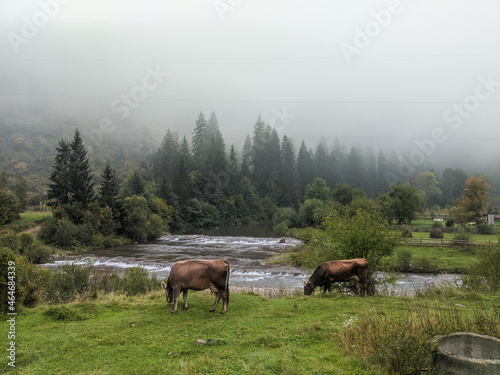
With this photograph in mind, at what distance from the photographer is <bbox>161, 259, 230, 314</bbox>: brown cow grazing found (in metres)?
9.79

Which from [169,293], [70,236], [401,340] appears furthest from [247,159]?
[401,340]

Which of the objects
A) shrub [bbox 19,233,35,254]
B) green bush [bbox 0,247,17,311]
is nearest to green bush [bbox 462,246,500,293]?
green bush [bbox 0,247,17,311]

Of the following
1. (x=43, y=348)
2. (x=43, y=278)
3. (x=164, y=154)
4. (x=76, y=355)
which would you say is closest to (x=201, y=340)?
(x=76, y=355)

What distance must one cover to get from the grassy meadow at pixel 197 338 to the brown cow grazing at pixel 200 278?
667 mm

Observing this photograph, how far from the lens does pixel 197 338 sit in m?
7.81

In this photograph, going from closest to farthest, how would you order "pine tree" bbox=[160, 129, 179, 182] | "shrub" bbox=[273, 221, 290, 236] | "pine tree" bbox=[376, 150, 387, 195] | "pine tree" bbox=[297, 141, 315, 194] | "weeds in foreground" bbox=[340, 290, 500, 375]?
"weeds in foreground" bbox=[340, 290, 500, 375], "shrub" bbox=[273, 221, 290, 236], "pine tree" bbox=[160, 129, 179, 182], "pine tree" bbox=[297, 141, 315, 194], "pine tree" bbox=[376, 150, 387, 195]

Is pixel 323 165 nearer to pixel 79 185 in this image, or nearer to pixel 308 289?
pixel 79 185

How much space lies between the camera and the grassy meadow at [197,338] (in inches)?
248

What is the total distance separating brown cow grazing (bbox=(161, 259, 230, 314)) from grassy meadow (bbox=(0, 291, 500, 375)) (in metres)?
0.67

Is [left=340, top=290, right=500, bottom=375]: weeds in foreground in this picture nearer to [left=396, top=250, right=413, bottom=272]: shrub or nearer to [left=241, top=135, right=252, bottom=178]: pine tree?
[left=396, top=250, right=413, bottom=272]: shrub

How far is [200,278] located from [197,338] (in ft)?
7.19

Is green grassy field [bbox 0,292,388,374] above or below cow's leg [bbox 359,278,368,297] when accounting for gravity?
above

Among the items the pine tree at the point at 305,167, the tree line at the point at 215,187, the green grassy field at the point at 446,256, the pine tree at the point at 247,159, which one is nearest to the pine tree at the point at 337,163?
the tree line at the point at 215,187

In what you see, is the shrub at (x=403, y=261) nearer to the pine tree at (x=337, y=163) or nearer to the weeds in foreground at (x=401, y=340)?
the weeds in foreground at (x=401, y=340)
